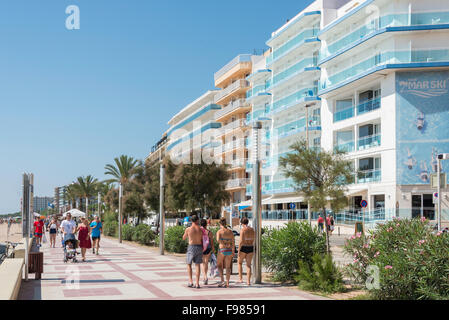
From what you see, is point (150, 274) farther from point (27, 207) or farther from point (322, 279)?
point (322, 279)

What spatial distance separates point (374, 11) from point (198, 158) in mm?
16723

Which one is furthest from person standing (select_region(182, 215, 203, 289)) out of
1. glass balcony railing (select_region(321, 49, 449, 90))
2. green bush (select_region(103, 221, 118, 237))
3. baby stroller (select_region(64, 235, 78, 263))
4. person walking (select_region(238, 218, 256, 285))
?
green bush (select_region(103, 221, 118, 237))

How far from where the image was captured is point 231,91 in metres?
69.3

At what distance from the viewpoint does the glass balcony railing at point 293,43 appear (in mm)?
49438

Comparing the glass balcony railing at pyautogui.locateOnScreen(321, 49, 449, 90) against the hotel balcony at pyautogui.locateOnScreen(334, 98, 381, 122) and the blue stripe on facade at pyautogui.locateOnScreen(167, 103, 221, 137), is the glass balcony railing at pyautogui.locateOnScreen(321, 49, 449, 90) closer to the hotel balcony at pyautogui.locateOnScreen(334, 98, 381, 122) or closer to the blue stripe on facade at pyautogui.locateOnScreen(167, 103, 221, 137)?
the hotel balcony at pyautogui.locateOnScreen(334, 98, 381, 122)

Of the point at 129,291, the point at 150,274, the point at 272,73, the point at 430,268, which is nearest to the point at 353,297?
the point at 430,268

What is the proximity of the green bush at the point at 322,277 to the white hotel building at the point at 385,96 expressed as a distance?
19.9 metres

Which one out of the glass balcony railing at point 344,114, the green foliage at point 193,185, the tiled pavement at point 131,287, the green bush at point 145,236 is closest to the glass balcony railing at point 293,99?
the glass balcony railing at point 344,114

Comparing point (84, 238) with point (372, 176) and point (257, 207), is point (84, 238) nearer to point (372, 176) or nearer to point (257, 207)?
point (257, 207)

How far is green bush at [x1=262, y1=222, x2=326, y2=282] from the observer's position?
12.8 meters

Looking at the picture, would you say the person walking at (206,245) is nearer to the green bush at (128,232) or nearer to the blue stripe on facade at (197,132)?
the green bush at (128,232)

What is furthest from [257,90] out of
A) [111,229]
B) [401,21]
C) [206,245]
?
[206,245]

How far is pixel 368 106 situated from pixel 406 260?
3226 centimetres
